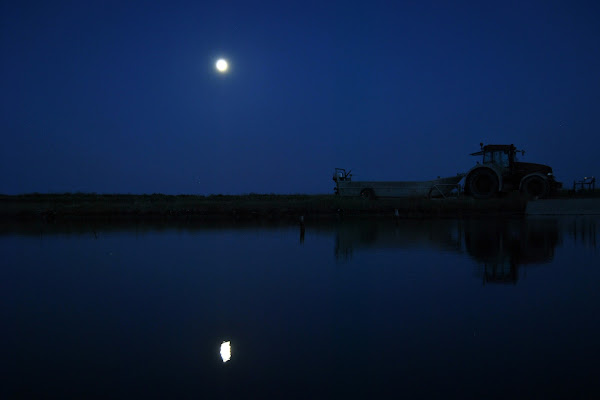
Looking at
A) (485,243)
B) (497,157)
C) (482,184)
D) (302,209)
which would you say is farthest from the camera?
(302,209)

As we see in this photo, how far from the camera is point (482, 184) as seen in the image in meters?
23.3

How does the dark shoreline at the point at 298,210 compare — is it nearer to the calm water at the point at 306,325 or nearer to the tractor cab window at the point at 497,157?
the tractor cab window at the point at 497,157

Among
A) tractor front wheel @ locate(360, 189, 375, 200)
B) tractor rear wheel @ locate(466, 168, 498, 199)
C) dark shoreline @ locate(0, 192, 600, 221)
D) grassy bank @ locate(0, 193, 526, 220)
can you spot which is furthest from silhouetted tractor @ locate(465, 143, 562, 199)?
tractor front wheel @ locate(360, 189, 375, 200)

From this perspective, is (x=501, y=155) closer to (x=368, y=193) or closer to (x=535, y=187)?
(x=535, y=187)

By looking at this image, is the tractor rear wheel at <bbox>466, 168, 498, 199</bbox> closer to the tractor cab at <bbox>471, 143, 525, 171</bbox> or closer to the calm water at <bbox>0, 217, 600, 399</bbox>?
the tractor cab at <bbox>471, 143, 525, 171</bbox>

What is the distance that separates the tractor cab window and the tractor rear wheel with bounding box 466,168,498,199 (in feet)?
2.40

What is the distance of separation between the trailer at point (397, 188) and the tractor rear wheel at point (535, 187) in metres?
3.88

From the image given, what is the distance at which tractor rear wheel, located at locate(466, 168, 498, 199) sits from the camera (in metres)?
22.6

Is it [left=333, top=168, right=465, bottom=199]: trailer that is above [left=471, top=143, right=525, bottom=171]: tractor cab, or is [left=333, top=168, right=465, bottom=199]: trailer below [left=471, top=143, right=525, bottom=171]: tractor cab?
below

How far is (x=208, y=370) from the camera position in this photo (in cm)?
383

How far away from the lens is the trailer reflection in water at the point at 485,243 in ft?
27.1

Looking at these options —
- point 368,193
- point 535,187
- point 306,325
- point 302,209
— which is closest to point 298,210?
point 302,209

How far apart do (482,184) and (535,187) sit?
263 centimetres

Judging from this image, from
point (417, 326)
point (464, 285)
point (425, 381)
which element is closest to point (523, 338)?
point (417, 326)
